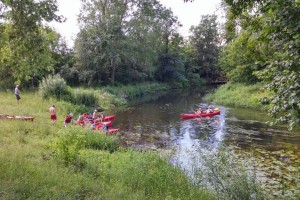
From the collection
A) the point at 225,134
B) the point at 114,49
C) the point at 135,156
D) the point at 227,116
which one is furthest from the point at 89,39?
the point at 135,156

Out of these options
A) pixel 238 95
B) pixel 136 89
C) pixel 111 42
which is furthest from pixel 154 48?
pixel 238 95

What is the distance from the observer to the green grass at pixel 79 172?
21.0 ft

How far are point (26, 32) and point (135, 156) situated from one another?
5.28m

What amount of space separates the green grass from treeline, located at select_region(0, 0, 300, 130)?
2277mm

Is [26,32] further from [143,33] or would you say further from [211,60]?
[211,60]

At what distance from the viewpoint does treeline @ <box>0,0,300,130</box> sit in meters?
5.68

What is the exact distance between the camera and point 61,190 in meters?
6.29

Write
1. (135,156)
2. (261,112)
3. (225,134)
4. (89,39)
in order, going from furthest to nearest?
(89,39) < (261,112) < (225,134) < (135,156)

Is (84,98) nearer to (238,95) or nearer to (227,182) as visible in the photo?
(238,95)

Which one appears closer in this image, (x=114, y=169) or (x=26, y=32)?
(x=26, y=32)

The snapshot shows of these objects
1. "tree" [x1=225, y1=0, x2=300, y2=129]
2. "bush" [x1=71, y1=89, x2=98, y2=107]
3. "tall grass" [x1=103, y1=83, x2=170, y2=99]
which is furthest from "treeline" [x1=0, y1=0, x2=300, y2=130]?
"bush" [x1=71, y1=89, x2=98, y2=107]

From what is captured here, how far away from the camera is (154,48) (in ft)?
154

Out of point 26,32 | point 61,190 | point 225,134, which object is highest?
point 26,32

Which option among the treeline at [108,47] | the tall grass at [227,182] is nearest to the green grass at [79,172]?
the tall grass at [227,182]
